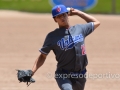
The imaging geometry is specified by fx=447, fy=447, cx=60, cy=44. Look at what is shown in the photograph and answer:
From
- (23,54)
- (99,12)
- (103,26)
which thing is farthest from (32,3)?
(23,54)

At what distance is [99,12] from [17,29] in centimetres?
795

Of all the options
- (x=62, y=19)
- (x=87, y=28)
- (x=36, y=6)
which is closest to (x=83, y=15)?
(x=87, y=28)

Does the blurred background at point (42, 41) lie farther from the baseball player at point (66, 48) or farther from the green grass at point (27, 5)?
the baseball player at point (66, 48)

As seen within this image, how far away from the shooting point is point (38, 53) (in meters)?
14.2

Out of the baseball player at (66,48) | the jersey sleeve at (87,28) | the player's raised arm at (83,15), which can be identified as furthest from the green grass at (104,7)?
the baseball player at (66,48)

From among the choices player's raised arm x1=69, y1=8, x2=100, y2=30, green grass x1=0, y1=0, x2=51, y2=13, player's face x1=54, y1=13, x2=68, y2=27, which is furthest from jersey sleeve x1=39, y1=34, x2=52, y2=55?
green grass x1=0, y1=0, x2=51, y2=13

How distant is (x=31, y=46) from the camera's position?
51.0ft

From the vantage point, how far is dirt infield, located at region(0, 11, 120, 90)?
10.3m

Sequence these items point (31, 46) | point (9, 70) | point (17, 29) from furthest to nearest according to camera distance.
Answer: point (17, 29), point (31, 46), point (9, 70)

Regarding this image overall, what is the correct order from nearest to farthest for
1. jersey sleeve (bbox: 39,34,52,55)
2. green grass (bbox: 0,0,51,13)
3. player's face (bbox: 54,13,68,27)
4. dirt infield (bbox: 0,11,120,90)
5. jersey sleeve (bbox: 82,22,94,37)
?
player's face (bbox: 54,13,68,27) < jersey sleeve (bbox: 39,34,52,55) < jersey sleeve (bbox: 82,22,94,37) < dirt infield (bbox: 0,11,120,90) < green grass (bbox: 0,0,51,13)

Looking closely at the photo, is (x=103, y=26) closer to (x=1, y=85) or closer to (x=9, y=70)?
(x=9, y=70)

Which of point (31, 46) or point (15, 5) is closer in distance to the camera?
point (31, 46)

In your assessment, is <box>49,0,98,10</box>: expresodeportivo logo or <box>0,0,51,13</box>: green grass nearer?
<box>49,0,98,10</box>: expresodeportivo logo

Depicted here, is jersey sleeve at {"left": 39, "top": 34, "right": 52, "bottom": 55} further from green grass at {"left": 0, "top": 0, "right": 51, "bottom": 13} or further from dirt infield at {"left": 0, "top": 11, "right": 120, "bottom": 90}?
green grass at {"left": 0, "top": 0, "right": 51, "bottom": 13}
